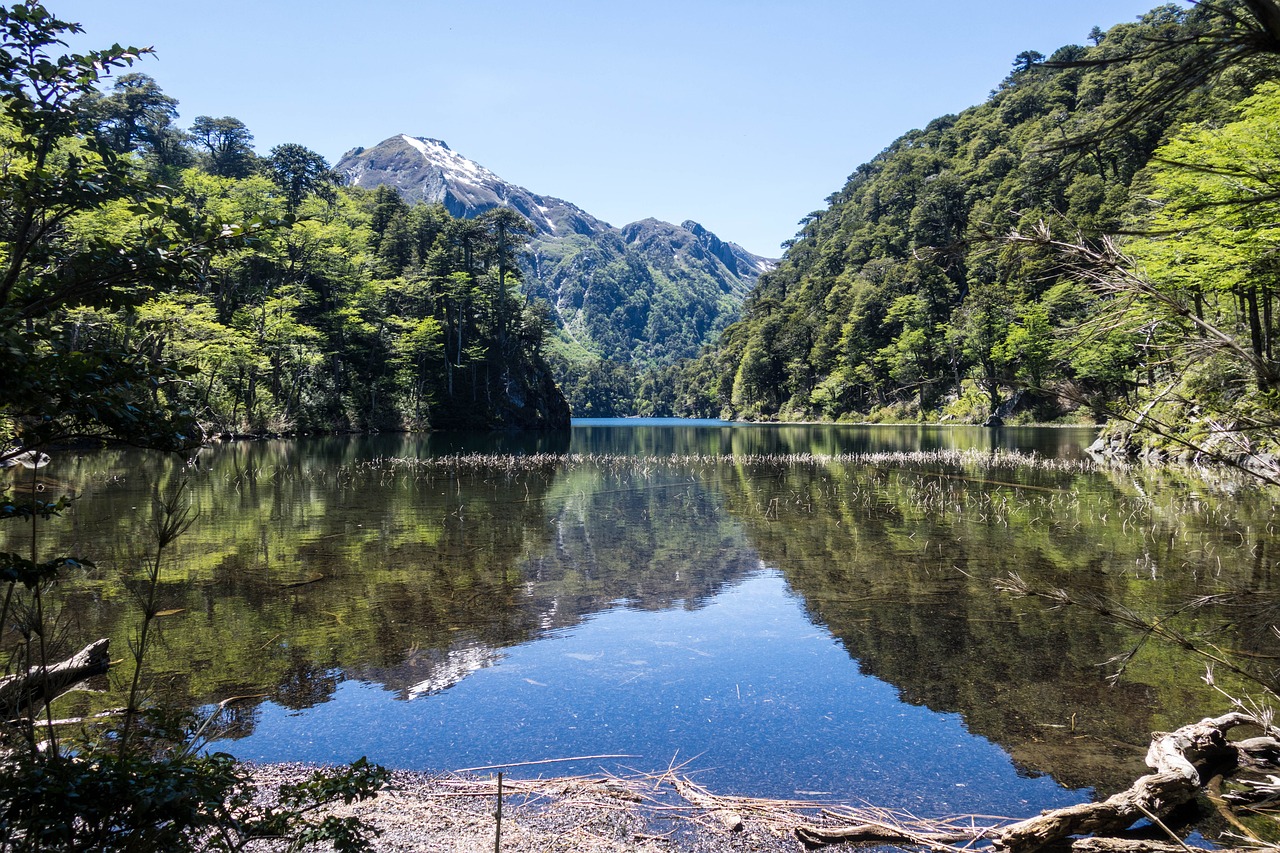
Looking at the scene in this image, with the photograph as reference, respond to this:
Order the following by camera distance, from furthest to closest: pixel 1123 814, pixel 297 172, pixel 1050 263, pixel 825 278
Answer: pixel 825 278
pixel 297 172
pixel 1123 814
pixel 1050 263

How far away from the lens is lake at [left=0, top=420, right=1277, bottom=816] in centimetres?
701

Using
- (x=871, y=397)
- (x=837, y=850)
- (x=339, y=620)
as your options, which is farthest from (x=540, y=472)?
(x=871, y=397)

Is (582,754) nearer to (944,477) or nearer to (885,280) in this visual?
(944,477)

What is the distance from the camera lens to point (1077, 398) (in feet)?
11.2

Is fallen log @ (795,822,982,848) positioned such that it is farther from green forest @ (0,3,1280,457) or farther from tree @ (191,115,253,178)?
tree @ (191,115,253,178)

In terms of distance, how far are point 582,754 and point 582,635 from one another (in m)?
3.85

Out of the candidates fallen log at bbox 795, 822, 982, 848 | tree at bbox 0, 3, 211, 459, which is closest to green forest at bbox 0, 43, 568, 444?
tree at bbox 0, 3, 211, 459

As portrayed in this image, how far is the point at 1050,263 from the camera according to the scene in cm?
394

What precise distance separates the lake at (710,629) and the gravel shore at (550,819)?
1.79 ft

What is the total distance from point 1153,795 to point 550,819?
4.94 m

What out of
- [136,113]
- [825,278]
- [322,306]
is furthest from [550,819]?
[825,278]

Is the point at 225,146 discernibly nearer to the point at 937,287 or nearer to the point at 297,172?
the point at 297,172

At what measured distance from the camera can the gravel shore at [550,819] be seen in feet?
17.5

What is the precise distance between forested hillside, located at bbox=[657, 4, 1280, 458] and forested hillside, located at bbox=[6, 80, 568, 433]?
45552 millimetres
